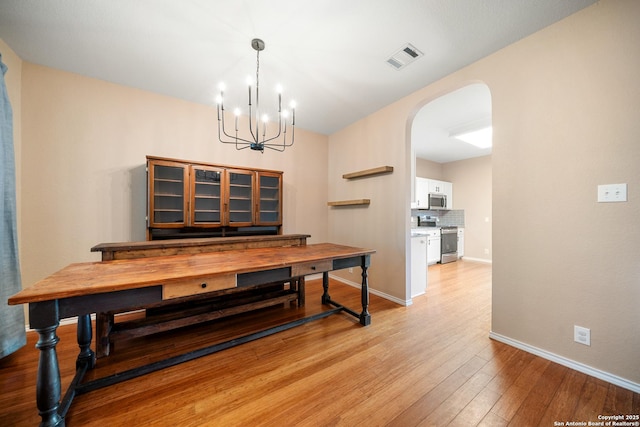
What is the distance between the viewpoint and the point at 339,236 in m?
4.16

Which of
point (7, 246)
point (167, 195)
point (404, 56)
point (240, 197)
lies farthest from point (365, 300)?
point (7, 246)

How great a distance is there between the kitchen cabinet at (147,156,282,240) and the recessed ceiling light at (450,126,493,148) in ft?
11.6

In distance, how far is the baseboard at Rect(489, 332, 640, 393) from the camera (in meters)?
1.55

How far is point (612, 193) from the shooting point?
1.61 m

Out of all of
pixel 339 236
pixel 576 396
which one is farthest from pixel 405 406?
pixel 339 236

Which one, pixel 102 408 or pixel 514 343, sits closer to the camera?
pixel 102 408

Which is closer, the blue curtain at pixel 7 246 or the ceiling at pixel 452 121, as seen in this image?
the blue curtain at pixel 7 246

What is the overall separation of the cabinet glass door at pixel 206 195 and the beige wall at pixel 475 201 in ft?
20.1

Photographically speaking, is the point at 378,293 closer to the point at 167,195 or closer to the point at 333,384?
the point at 333,384

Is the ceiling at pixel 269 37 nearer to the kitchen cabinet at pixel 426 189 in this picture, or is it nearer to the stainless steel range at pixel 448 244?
the kitchen cabinet at pixel 426 189

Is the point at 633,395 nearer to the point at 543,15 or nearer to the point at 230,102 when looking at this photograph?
the point at 543,15

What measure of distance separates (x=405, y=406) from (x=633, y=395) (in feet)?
4.92

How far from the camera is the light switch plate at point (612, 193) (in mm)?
1570

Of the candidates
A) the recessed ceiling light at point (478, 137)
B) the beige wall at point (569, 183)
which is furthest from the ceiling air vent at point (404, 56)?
the recessed ceiling light at point (478, 137)
